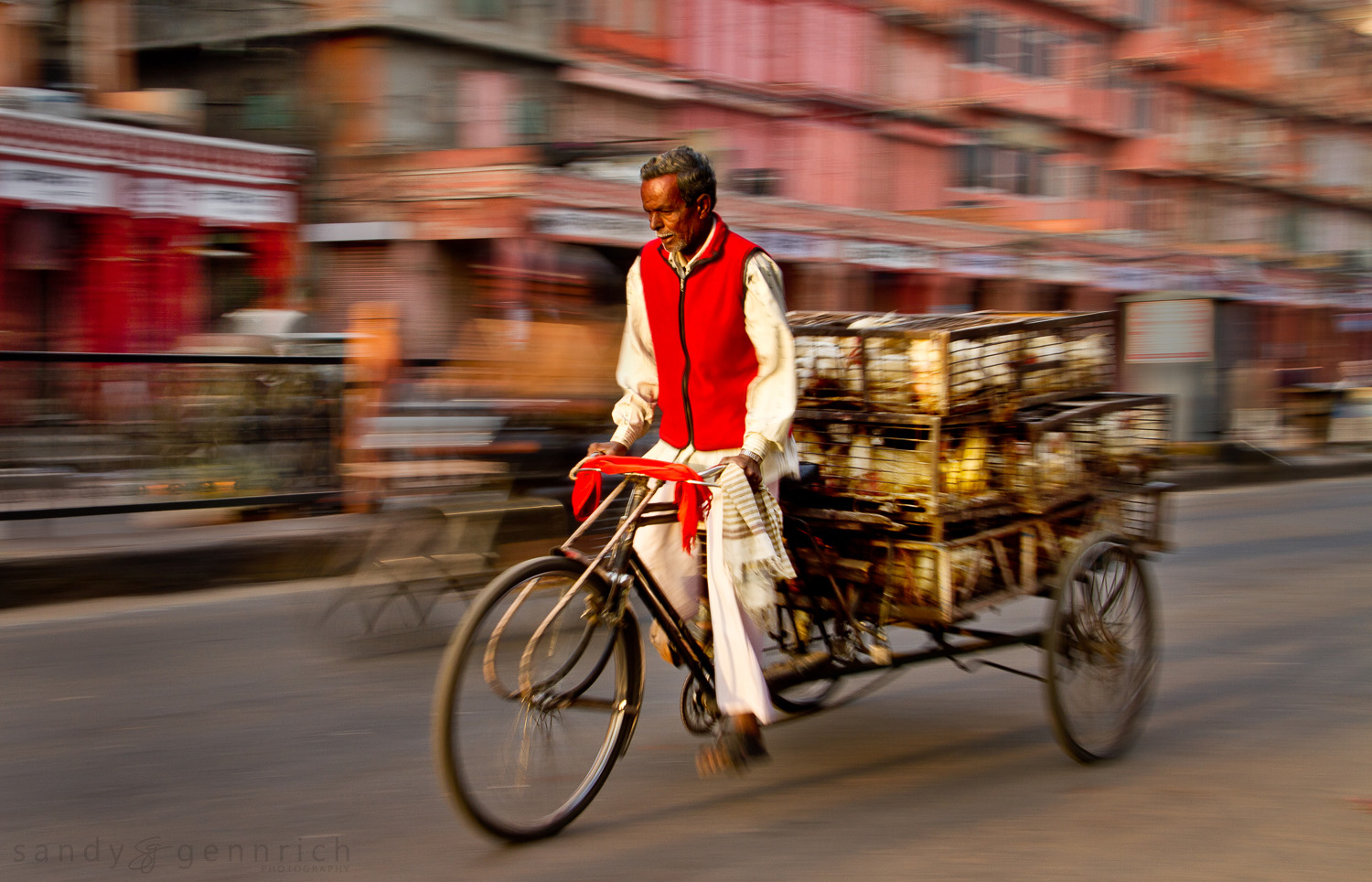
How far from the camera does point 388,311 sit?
8.57 meters

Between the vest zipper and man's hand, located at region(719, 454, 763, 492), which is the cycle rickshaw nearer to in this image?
man's hand, located at region(719, 454, 763, 492)

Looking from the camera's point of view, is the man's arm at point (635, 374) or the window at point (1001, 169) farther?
the window at point (1001, 169)

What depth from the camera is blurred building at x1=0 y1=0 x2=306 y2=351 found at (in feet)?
46.5

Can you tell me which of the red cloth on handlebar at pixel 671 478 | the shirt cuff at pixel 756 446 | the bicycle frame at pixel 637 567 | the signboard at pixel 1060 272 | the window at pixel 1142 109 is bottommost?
the bicycle frame at pixel 637 567

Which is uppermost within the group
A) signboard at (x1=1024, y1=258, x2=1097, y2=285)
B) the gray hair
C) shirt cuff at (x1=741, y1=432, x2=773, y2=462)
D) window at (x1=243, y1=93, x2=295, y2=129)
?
window at (x1=243, y1=93, x2=295, y2=129)

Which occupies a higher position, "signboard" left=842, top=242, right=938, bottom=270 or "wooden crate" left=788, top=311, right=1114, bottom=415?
"signboard" left=842, top=242, right=938, bottom=270

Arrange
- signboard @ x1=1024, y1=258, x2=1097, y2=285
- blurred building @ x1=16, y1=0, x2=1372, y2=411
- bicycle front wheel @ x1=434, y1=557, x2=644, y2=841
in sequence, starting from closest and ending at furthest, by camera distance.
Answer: bicycle front wheel @ x1=434, y1=557, x2=644, y2=841, blurred building @ x1=16, y1=0, x2=1372, y2=411, signboard @ x1=1024, y1=258, x2=1097, y2=285

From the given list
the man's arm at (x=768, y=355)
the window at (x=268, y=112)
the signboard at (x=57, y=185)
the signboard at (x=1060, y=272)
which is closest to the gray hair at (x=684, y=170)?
the man's arm at (x=768, y=355)

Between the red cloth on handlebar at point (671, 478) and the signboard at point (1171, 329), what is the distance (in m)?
13.8

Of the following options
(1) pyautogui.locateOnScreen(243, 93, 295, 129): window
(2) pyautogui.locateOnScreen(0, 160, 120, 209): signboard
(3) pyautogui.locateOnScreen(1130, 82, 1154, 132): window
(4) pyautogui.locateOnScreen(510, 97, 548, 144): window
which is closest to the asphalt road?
(2) pyautogui.locateOnScreen(0, 160, 120, 209): signboard

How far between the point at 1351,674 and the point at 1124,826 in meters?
2.58

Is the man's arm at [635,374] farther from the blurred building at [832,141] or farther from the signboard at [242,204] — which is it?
the signboard at [242,204]

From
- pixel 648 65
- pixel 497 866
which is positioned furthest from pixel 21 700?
pixel 648 65

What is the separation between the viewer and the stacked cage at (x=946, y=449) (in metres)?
4.07
